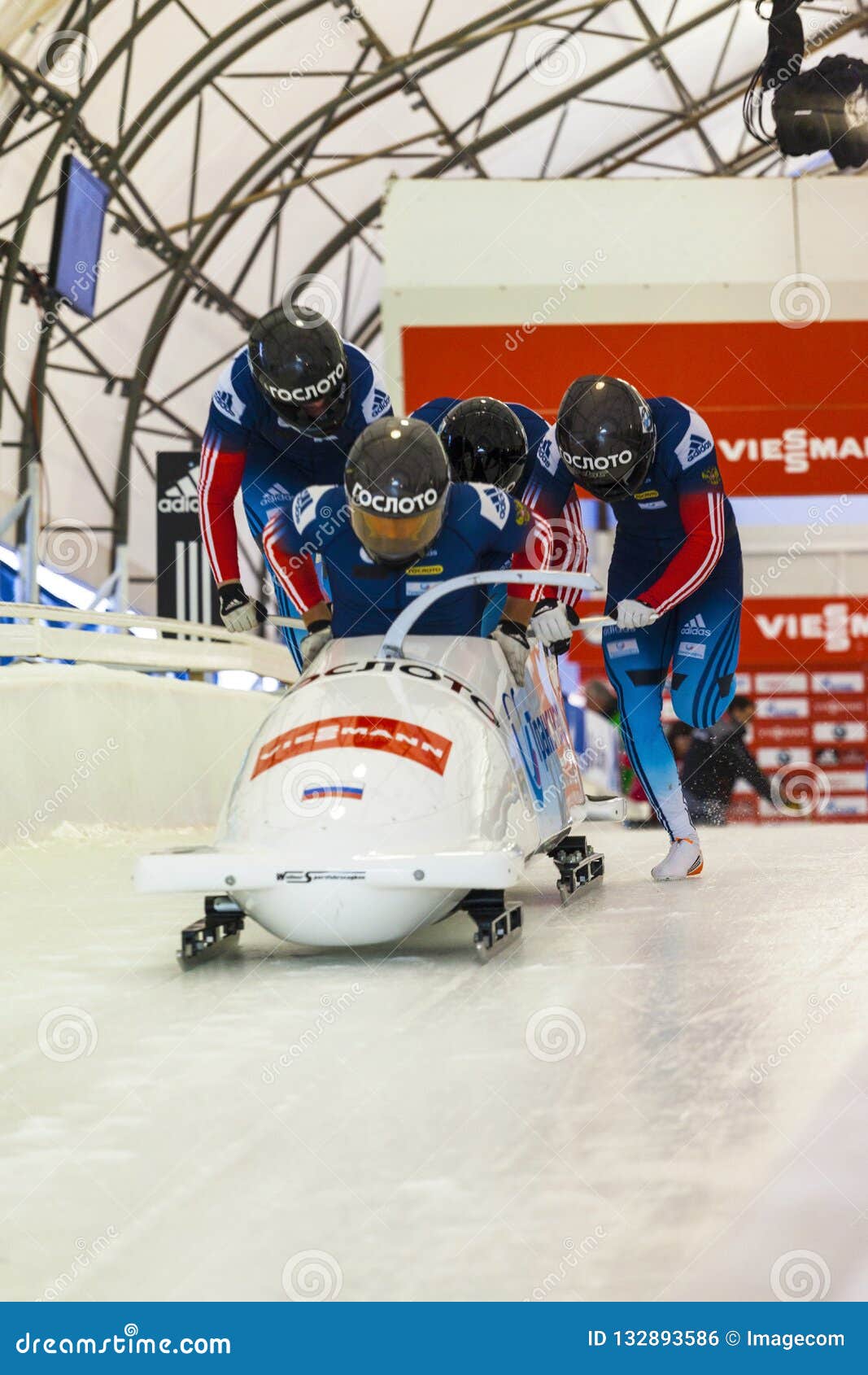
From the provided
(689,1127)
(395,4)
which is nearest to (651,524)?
(689,1127)

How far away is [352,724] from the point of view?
8.73ft

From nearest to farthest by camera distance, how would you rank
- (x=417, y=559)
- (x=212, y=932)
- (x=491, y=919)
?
(x=491, y=919)
(x=212, y=932)
(x=417, y=559)

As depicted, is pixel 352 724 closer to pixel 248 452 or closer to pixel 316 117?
pixel 248 452

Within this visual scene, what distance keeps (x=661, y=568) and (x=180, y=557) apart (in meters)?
4.61

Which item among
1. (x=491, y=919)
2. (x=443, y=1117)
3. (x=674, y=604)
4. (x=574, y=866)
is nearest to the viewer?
(x=443, y=1117)

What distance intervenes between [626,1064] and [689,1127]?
0.94ft

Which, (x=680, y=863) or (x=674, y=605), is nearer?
(x=680, y=863)

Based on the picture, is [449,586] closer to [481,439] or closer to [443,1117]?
[481,439]

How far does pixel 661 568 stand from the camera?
421cm

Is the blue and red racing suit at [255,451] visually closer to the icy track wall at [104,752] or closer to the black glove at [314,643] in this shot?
the black glove at [314,643]

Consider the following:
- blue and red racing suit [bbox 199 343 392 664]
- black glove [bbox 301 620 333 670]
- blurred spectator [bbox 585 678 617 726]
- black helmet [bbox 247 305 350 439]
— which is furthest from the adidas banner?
black glove [bbox 301 620 333 670]

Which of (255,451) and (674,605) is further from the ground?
(255,451)

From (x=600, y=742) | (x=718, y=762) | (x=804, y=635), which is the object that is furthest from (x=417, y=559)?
(x=600, y=742)

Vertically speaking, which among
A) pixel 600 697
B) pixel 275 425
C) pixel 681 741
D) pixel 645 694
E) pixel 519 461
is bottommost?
pixel 681 741
